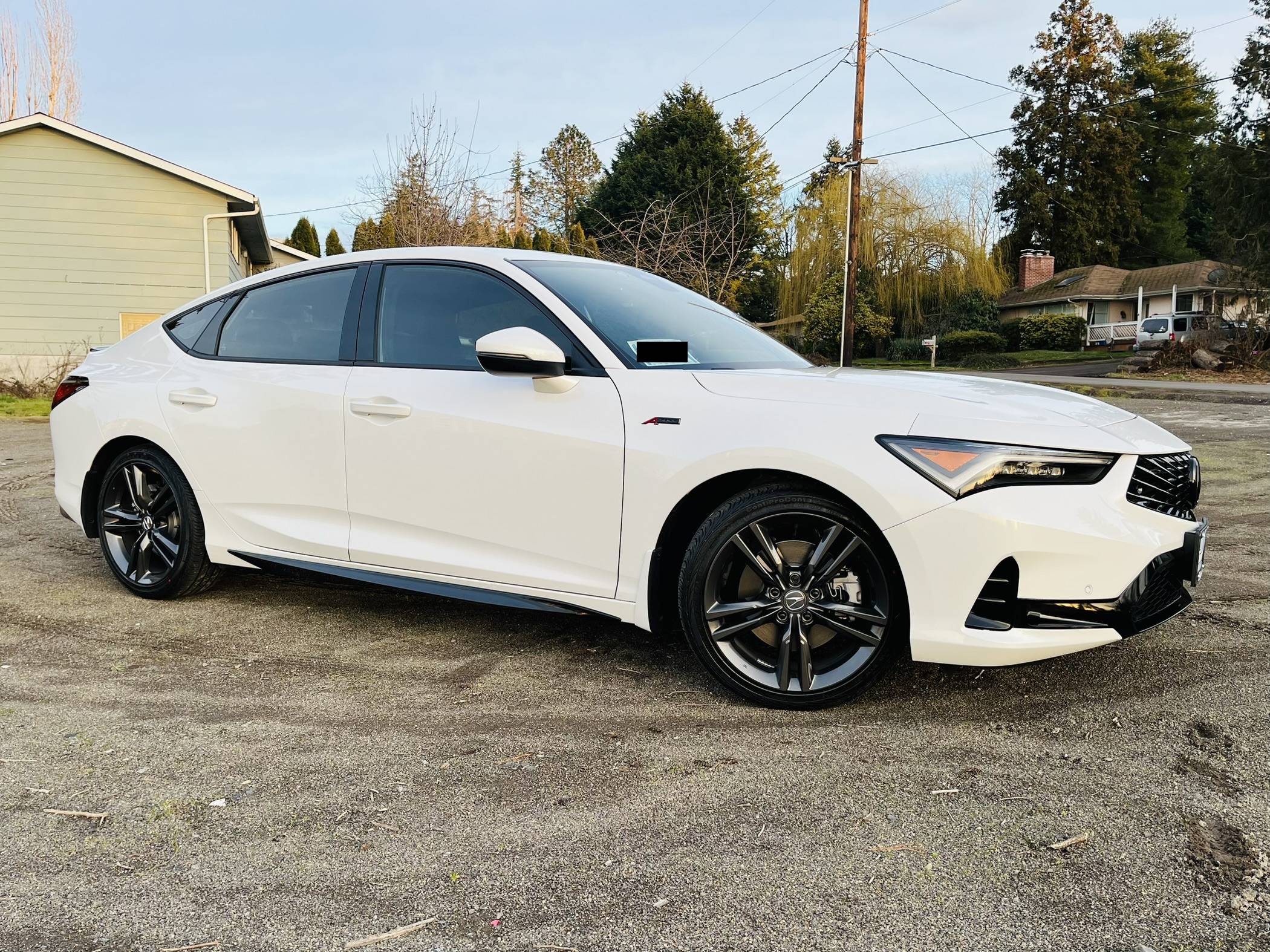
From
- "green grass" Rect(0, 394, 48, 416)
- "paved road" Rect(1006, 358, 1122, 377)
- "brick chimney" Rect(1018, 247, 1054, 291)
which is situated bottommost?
"green grass" Rect(0, 394, 48, 416)

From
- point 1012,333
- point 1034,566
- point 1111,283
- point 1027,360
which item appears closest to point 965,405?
point 1034,566

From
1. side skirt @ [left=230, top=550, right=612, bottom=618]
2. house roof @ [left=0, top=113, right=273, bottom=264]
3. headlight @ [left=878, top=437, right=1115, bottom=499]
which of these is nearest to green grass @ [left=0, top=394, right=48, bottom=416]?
house roof @ [left=0, top=113, right=273, bottom=264]

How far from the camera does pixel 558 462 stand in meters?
3.54

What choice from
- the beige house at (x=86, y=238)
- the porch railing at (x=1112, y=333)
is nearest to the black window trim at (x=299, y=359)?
the beige house at (x=86, y=238)

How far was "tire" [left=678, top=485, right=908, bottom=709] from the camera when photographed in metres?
3.16

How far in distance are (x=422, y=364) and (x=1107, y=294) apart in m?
56.6

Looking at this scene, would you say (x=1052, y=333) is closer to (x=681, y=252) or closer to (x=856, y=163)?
(x=856, y=163)

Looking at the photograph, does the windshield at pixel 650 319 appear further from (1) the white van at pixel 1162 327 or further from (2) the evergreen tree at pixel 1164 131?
(2) the evergreen tree at pixel 1164 131

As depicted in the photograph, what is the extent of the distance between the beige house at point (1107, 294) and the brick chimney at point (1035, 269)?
4 cm

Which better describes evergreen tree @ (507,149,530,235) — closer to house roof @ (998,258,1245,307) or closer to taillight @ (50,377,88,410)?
taillight @ (50,377,88,410)

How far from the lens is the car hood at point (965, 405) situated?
3023 millimetres

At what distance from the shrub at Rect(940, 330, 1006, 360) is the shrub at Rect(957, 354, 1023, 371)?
134 cm

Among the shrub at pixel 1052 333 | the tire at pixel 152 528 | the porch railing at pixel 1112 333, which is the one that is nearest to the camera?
the tire at pixel 152 528

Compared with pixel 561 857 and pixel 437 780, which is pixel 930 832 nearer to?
pixel 561 857
